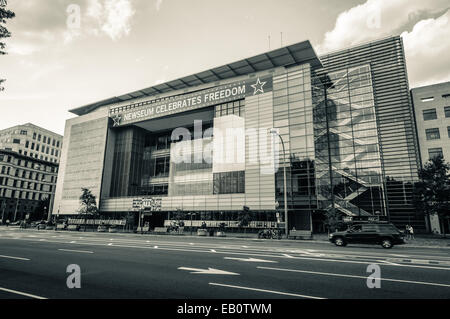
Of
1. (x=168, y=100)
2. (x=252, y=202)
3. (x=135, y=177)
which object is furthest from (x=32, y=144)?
(x=252, y=202)

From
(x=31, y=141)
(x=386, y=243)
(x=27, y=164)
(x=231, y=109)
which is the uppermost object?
(x=31, y=141)

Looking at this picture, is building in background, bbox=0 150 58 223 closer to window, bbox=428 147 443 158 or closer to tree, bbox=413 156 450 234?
tree, bbox=413 156 450 234

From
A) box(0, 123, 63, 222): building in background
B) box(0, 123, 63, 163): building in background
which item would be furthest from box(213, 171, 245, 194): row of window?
box(0, 123, 63, 163): building in background

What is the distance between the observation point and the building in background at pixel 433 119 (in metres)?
42.9

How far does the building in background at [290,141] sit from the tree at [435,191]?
8889mm

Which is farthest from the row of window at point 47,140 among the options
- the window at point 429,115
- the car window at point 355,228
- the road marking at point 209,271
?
the window at point 429,115

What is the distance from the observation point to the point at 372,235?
18.8 metres

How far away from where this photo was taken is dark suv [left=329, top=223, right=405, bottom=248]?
59.7 ft

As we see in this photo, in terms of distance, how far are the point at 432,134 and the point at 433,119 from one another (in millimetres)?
2646

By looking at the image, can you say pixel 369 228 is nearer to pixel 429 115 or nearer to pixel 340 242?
pixel 340 242

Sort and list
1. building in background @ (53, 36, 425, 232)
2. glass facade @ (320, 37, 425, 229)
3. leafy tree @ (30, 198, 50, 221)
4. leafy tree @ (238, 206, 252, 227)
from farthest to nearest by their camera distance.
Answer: leafy tree @ (30, 198, 50, 221)
building in background @ (53, 36, 425, 232)
glass facade @ (320, 37, 425, 229)
leafy tree @ (238, 206, 252, 227)

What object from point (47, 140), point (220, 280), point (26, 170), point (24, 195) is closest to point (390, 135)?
point (220, 280)

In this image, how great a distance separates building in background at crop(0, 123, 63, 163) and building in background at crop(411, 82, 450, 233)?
11342cm

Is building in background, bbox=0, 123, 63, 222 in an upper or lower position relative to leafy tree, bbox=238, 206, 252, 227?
upper
